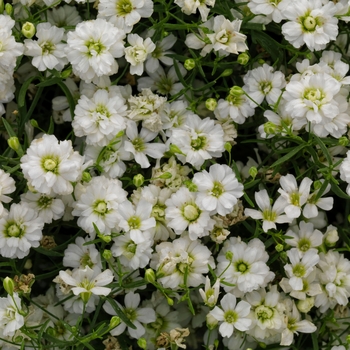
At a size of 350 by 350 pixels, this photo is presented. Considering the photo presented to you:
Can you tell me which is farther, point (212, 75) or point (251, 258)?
point (212, 75)

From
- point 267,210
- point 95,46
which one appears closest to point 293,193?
point 267,210

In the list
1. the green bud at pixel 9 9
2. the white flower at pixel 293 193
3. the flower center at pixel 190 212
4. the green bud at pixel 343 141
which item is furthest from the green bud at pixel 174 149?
the green bud at pixel 9 9

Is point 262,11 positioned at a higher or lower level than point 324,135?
higher

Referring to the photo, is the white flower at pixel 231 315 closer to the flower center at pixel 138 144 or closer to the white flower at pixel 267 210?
the white flower at pixel 267 210

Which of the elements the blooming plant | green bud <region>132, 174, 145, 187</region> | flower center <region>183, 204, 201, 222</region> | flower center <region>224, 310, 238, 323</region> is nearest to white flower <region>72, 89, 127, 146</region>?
the blooming plant

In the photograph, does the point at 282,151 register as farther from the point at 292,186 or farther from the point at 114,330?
the point at 114,330

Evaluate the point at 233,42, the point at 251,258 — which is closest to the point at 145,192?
the point at 251,258
